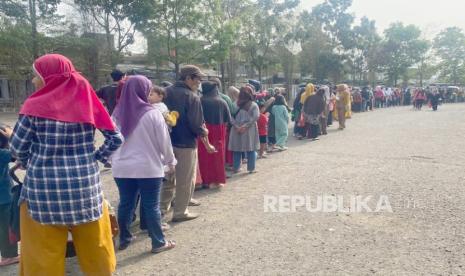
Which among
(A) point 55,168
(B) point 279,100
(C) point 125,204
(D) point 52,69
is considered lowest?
(C) point 125,204

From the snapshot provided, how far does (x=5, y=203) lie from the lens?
3.47m

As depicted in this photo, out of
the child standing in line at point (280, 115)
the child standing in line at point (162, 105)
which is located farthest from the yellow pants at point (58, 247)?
the child standing in line at point (280, 115)

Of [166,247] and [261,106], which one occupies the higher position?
[261,106]

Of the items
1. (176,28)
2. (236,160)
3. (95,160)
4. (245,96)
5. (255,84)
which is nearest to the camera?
(95,160)

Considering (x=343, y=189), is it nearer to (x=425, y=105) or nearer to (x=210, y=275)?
(x=210, y=275)

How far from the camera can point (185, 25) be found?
78.9ft

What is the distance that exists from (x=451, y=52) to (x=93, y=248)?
53.6m

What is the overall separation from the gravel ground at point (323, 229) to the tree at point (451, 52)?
154 feet

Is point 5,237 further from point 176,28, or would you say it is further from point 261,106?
point 176,28

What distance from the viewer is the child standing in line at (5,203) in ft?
11.0

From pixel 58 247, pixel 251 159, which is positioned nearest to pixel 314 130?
pixel 251 159

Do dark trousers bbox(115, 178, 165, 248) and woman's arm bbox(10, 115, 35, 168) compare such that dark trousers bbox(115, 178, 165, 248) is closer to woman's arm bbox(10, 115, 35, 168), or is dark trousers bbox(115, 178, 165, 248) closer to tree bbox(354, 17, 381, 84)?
woman's arm bbox(10, 115, 35, 168)

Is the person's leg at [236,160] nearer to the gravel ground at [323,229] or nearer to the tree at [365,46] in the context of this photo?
the gravel ground at [323,229]

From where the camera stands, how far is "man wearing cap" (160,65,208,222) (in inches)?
176
